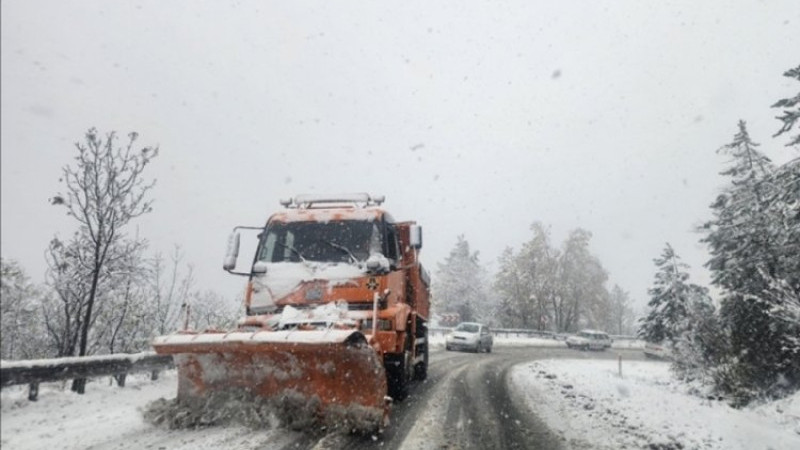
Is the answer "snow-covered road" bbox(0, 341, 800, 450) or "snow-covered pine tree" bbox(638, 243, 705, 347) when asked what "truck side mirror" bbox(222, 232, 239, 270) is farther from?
"snow-covered pine tree" bbox(638, 243, 705, 347)

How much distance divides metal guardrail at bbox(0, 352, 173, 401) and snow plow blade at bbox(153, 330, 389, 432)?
2.95 feet

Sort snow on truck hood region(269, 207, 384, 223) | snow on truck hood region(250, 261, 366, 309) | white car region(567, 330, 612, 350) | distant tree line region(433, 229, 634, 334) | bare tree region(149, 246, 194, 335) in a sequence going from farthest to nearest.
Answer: distant tree line region(433, 229, 634, 334), white car region(567, 330, 612, 350), bare tree region(149, 246, 194, 335), snow on truck hood region(269, 207, 384, 223), snow on truck hood region(250, 261, 366, 309)

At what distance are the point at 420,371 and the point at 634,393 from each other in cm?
502

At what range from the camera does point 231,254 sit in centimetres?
704

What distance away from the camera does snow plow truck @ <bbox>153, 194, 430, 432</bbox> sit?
202 inches

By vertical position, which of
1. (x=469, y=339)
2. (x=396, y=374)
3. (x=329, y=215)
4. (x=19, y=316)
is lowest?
(x=469, y=339)

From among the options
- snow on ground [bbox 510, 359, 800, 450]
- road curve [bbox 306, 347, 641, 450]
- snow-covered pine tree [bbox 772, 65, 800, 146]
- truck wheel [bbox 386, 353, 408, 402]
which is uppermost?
snow-covered pine tree [bbox 772, 65, 800, 146]

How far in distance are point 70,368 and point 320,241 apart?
3342 millimetres

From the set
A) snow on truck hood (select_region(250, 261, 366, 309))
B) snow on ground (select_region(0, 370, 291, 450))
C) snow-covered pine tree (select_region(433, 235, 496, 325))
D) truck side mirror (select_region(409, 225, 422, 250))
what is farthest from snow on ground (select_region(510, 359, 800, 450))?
snow-covered pine tree (select_region(433, 235, 496, 325))

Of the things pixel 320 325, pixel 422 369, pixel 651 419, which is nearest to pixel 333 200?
pixel 320 325

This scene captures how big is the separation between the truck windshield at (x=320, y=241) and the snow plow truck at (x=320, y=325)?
2 centimetres

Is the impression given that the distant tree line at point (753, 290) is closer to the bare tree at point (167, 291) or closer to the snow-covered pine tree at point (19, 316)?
the snow-covered pine tree at point (19, 316)

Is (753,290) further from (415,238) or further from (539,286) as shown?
(539,286)

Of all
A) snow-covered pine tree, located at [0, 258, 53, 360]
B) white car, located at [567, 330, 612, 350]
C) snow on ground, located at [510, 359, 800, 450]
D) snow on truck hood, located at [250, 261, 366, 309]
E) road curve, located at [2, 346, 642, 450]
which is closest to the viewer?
road curve, located at [2, 346, 642, 450]
